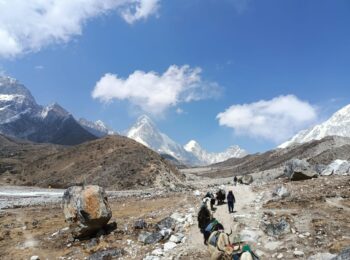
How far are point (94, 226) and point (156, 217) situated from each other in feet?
18.0

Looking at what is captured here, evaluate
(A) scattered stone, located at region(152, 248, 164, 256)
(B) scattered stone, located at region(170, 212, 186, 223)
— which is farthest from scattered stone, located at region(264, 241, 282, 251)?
(B) scattered stone, located at region(170, 212, 186, 223)

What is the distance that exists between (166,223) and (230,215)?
5014 mm

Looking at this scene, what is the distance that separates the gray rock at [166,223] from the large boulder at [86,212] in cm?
380

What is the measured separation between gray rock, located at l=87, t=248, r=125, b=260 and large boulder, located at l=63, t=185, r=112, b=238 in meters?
3.52

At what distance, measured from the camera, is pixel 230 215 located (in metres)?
33.0

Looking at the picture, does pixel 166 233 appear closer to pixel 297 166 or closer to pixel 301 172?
pixel 301 172

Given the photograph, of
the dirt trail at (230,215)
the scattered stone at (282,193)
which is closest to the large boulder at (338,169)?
the dirt trail at (230,215)

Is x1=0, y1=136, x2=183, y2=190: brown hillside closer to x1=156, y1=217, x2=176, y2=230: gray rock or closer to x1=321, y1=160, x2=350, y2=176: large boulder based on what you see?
x1=321, y1=160, x2=350, y2=176: large boulder

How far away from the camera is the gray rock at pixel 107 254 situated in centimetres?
2723

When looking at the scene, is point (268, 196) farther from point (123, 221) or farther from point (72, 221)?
point (72, 221)

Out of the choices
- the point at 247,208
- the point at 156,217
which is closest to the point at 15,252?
the point at 156,217

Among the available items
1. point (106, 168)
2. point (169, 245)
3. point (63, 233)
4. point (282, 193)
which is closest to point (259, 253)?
point (169, 245)

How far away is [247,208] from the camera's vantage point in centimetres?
3472

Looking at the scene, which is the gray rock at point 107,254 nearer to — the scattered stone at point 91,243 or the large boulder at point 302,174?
the scattered stone at point 91,243
